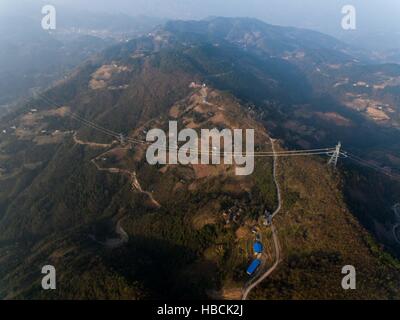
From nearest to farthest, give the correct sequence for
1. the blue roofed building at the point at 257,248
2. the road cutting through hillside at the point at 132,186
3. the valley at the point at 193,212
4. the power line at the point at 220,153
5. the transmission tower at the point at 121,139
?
1. the valley at the point at 193,212
2. the blue roofed building at the point at 257,248
3. the road cutting through hillside at the point at 132,186
4. the power line at the point at 220,153
5. the transmission tower at the point at 121,139

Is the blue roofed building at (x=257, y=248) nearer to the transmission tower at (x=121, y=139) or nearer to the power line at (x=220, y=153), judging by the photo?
the power line at (x=220, y=153)

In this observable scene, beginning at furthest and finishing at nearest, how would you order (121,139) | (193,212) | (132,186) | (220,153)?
(121,139) < (132,186) < (220,153) < (193,212)

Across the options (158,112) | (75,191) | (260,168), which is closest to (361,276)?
(260,168)

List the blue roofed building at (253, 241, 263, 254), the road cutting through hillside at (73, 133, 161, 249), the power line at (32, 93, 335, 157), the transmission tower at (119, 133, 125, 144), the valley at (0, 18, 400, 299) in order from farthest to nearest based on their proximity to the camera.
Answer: the transmission tower at (119, 133, 125, 144), the power line at (32, 93, 335, 157), the road cutting through hillside at (73, 133, 161, 249), the blue roofed building at (253, 241, 263, 254), the valley at (0, 18, 400, 299)

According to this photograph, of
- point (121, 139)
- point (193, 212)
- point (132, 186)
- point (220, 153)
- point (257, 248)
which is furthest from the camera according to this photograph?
point (121, 139)

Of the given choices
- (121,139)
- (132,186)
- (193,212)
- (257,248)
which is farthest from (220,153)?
(121,139)

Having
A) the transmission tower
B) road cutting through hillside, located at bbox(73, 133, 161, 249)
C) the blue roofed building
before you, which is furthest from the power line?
the blue roofed building

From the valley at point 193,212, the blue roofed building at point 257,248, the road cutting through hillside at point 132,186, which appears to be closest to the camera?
the valley at point 193,212

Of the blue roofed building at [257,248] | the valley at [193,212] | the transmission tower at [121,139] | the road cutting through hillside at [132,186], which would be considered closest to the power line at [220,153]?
the valley at [193,212]

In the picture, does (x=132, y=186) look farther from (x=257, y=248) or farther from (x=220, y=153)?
(x=257, y=248)

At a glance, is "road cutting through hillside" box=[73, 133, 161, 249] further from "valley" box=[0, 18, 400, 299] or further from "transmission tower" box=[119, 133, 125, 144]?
"transmission tower" box=[119, 133, 125, 144]

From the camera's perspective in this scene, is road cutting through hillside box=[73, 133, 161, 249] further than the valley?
Yes
